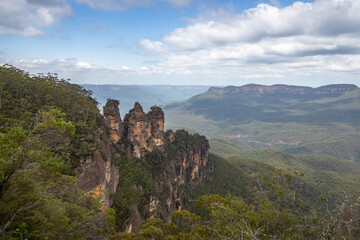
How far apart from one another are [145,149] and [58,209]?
130ft

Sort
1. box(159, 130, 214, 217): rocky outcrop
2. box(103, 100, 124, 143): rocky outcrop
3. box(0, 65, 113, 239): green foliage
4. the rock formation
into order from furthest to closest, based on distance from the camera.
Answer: box(159, 130, 214, 217): rocky outcrop
box(103, 100, 124, 143): rocky outcrop
the rock formation
box(0, 65, 113, 239): green foliage

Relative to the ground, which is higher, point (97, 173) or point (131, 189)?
point (97, 173)

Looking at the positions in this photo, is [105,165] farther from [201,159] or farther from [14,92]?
[201,159]

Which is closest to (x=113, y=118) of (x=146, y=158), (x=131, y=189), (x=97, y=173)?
(x=146, y=158)

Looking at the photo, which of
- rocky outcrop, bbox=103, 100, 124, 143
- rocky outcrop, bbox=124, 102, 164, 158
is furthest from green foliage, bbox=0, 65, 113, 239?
rocky outcrop, bbox=124, 102, 164, 158

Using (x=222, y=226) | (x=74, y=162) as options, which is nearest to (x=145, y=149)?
(x=74, y=162)

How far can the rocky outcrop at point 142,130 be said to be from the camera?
154 feet

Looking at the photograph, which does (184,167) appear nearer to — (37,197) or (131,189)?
(131,189)

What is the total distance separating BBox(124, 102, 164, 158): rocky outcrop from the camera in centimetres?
4700

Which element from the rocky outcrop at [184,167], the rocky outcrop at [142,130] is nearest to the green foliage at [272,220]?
the rocky outcrop at [184,167]

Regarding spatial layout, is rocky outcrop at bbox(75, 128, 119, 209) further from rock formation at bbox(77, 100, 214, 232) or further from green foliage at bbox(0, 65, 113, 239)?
green foliage at bbox(0, 65, 113, 239)

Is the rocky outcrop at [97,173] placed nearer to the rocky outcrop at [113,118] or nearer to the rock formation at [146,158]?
the rock formation at [146,158]

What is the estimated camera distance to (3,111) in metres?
25.7

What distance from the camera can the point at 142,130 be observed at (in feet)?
160
